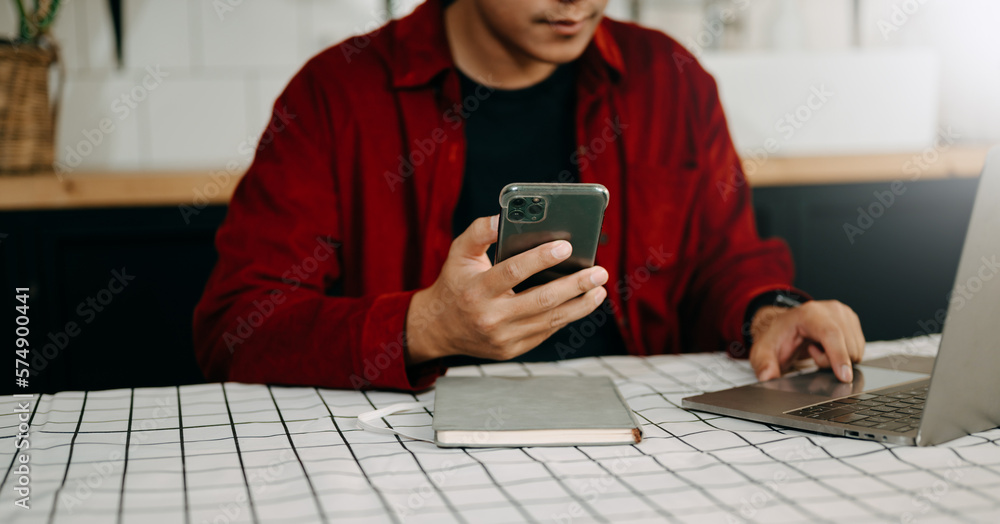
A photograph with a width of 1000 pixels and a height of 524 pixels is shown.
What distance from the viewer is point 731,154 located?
1271 millimetres

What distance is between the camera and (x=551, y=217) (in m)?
0.62

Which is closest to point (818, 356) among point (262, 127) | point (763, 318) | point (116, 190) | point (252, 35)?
point (763, 318)

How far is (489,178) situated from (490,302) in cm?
50

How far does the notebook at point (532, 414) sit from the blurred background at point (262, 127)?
106 centimetres

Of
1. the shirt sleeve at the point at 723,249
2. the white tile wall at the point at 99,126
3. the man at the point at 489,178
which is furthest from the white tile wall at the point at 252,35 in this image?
the shirt sleeve at the point at 723,249

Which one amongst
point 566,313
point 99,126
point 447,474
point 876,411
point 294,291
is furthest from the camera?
point 99,126

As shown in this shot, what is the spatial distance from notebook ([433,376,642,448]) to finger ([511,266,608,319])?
75mm

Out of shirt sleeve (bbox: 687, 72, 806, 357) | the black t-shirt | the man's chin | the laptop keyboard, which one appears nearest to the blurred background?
shirt sleeve (bbox: 687, 72, 806, 357)

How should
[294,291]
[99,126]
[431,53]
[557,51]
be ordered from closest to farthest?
[294,291] < [557,51] < [431,53] < [99,126]

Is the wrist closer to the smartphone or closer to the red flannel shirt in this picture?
the red flannel shirt

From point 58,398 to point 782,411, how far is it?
2.06 feet

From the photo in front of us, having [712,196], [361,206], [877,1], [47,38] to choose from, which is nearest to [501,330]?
[361,206]

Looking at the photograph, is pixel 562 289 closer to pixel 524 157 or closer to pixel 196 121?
pixel 524 157

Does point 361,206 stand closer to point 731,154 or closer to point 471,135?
point 471,135
